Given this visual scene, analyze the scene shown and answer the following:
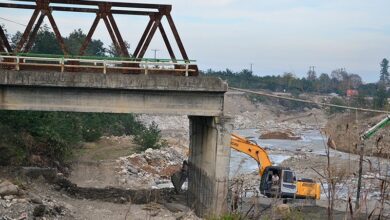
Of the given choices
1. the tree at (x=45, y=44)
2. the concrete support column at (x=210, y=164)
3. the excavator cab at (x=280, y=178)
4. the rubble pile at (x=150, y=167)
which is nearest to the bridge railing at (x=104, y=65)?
the concrete support column at (x=210, y=164)

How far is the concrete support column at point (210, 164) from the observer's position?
64.6ft

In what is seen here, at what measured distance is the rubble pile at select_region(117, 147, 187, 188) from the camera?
110 feet

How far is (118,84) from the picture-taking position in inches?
754

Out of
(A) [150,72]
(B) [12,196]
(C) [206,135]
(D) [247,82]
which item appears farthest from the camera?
(D) [247,82]

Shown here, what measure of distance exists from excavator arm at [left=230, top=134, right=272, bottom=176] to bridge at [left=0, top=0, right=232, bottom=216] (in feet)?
8.29

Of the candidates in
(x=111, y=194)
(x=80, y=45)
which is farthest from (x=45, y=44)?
(x=111, y=194)

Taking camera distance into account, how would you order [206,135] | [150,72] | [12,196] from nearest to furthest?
1. [12,196]
2. [150,72]
3. [206,135]

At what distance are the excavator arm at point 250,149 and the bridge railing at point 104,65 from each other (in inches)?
175

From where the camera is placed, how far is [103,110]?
766 inches

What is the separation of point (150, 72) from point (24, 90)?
16.0ft

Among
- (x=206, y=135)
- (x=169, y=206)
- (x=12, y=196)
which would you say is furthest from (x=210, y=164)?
(x=12, y=196)

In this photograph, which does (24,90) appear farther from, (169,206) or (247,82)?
(247,82)

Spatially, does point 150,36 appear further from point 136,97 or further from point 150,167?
point 150,167

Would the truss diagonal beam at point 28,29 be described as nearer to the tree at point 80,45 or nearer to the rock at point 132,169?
the rock at point 132,169
